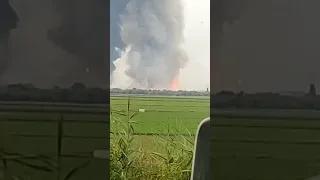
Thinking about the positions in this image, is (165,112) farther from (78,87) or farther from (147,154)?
(78,87)

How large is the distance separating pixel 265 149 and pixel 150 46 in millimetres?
702

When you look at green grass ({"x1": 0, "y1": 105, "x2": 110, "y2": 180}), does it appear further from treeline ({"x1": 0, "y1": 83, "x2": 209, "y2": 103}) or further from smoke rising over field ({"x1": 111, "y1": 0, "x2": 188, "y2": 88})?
smoke rising over field ({"x1": 111, "y1": 0, "x2": 188, "y2": 88})

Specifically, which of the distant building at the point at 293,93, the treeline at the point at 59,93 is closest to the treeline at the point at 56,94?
the treeline at the point at 59,93

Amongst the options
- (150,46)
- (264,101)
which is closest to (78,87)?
(150,46)

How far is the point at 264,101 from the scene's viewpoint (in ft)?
5.61

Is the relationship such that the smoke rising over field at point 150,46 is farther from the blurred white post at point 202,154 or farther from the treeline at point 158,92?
the blurred white post at point 202,154

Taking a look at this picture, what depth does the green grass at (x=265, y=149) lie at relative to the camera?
169 centimetres

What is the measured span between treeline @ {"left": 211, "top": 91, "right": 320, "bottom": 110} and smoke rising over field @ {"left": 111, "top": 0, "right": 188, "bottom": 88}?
9.4 inches

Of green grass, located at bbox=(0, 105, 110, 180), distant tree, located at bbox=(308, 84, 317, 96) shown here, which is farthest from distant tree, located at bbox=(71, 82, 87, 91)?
distant tree, located at bbox=(308, 84, 317, 96)

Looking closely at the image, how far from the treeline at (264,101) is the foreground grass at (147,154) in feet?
0.75

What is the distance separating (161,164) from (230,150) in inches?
13.0

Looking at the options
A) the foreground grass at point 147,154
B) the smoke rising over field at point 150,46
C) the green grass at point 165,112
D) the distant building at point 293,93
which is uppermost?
the smoke rising over field at point 150,46

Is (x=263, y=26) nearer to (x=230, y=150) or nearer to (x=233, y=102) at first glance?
(x=233, y=102)

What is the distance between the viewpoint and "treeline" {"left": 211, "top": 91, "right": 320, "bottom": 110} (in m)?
1.68
